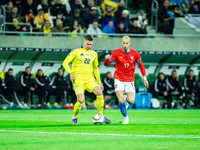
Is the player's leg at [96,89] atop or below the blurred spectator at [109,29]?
below

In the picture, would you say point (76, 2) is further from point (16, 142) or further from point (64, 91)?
point (16, 142)

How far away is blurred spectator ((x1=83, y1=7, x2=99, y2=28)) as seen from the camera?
75.3 feet

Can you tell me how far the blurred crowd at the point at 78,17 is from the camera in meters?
22.4

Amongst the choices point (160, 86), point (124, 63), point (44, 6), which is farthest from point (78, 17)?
point (124, 63)

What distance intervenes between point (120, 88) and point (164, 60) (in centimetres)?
1301

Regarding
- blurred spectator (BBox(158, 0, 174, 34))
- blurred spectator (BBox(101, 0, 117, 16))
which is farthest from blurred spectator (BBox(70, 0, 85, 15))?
blurred spectator (BBox(158, 0, 174, 34))

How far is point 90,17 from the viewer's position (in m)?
23.1

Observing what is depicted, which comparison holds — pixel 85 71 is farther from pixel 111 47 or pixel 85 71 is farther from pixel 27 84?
pixel 111 47

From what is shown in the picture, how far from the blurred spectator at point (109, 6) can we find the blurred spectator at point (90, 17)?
998 millimetres

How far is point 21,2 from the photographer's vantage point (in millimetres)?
23516

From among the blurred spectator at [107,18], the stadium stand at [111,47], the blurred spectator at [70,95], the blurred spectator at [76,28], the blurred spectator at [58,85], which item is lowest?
the blurred spectator at [70,95]

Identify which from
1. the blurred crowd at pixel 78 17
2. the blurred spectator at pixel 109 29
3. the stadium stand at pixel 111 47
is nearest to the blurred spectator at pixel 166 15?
the blurred crowd at pixel 78 17

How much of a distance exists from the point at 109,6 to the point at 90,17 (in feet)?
9.03

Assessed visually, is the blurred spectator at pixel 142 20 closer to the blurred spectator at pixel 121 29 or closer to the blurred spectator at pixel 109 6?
the blurred spectator at pixel 121 29
